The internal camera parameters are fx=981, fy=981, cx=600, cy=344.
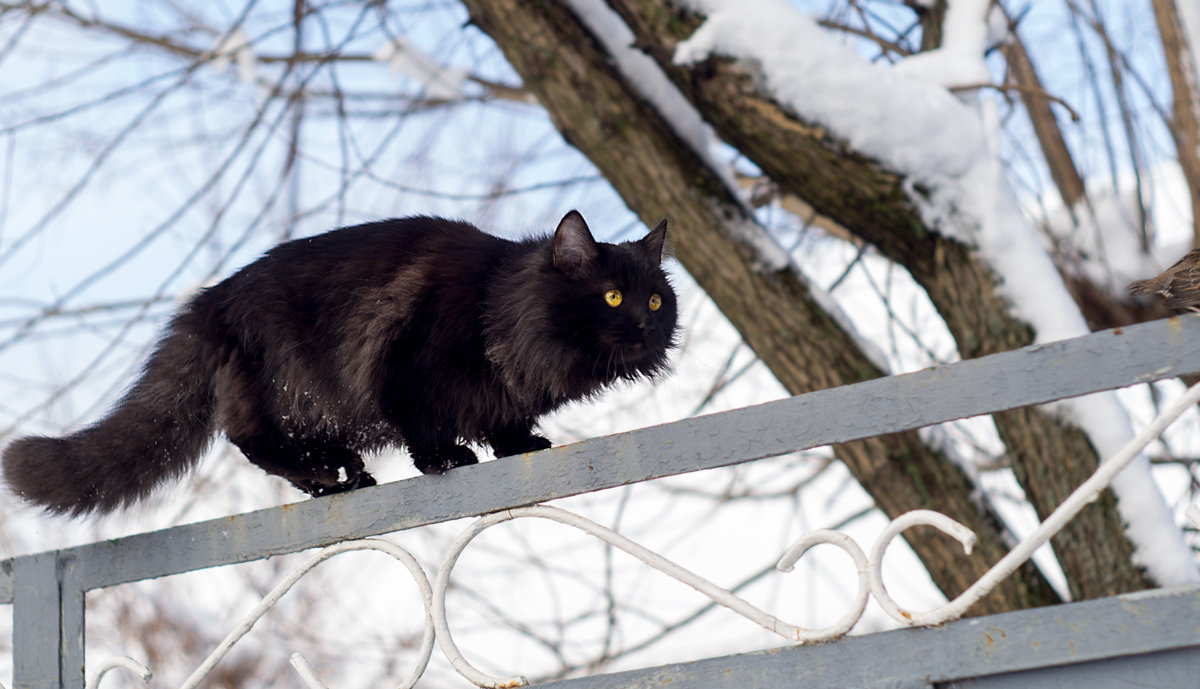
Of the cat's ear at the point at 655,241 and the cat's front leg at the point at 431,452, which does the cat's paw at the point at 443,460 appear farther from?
the cat's ear at the point at 655,241

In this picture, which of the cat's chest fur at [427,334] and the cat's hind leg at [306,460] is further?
the cat's hind leg at [306,460]

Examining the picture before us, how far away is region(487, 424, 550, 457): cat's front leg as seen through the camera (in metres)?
1.96

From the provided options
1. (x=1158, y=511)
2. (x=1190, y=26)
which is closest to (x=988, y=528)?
(x=1158, y=511)

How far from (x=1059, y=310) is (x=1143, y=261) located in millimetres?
1346

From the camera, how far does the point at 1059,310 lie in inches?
120

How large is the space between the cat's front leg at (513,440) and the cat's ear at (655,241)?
1.58 feet

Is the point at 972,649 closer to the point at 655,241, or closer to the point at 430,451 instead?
the point at 430,451

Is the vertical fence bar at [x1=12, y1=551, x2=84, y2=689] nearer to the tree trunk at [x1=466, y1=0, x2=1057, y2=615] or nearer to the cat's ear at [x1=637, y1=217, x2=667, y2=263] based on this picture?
the cat's ear at [x1=637, y1=217, x2=667, y2=263]

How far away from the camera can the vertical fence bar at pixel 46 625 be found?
5.51ft

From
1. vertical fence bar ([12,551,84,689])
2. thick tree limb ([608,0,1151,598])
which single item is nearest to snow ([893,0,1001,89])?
thick tree limb ([608,0,1151,598])

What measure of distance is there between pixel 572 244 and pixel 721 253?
1.54 m

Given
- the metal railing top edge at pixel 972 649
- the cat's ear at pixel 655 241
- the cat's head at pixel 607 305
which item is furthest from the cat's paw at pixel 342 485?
the metal railing top edge at pixel 972 649

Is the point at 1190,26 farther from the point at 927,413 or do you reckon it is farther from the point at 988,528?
the point at 927,413

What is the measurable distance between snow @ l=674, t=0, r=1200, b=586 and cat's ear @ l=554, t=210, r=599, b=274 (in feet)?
4.40
